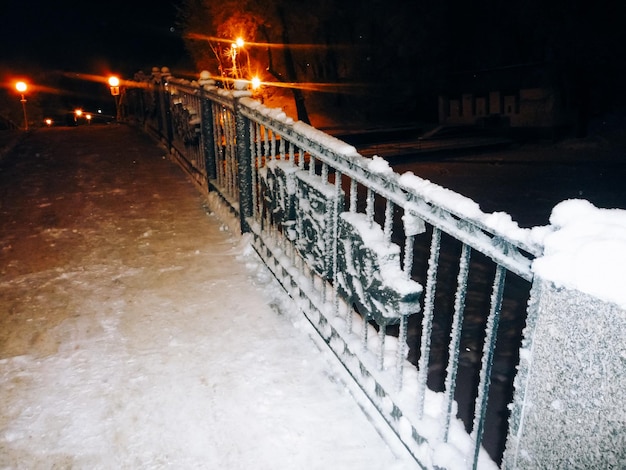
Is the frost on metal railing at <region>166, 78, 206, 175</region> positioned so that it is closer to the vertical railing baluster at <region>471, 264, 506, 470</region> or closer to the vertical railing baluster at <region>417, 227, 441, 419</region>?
the vertical railing baluster at <region>417, 227, 441, 419</region>

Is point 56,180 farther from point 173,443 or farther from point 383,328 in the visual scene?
point 383,328

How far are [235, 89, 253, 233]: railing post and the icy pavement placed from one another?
361 mm

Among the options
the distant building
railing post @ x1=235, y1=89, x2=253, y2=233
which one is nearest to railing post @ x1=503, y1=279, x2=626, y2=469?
railing post @ x1=235, y1=89, x2=253, y2=233

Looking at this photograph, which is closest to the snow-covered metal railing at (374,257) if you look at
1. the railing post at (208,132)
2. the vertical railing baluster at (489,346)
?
the vertical railing baluster at (489,346)

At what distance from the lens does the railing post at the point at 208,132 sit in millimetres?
5773

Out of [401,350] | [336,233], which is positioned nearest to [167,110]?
[336,233]

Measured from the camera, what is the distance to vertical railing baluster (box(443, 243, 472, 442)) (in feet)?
5.59

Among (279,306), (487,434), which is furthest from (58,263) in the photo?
(487,434)

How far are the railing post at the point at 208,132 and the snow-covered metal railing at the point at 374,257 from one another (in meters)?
0.97

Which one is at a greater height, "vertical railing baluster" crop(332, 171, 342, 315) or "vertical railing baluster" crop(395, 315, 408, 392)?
"vertical railing baluster" crop(332, 171, 342, 315)

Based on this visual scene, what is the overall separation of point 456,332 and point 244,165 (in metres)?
3.11

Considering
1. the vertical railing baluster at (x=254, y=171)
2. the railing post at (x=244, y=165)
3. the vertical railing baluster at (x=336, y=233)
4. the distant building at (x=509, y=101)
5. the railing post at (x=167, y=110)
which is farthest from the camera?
the distant building at (x=509, y=101)

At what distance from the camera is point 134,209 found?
6.06 metres

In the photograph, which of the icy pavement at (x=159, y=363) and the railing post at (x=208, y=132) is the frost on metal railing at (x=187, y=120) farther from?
the icy pavement at (x=159, y=363)
